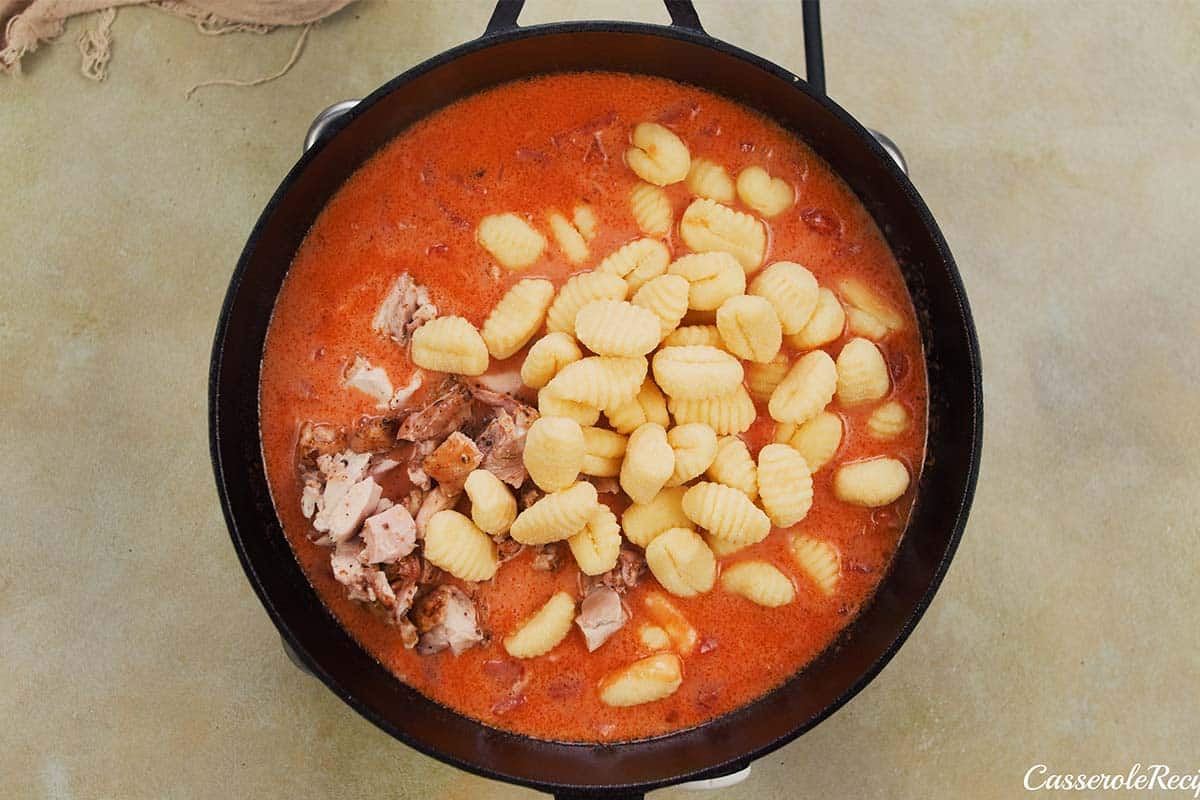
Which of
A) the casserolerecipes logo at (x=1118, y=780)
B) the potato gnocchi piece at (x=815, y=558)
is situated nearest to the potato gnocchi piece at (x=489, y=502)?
the potato gnocchi piece at (x=815, y=558)

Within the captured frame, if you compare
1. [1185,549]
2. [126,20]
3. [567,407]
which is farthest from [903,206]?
[126,20]

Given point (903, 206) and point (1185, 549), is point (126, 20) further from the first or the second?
point (1185, 549)

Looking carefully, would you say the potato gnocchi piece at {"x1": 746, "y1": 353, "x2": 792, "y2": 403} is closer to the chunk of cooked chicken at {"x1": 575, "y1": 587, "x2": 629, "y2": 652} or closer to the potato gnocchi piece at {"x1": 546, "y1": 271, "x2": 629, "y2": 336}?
the potato gnocchi piece at {"x1": 546, "y1": 271, "x2": 629, "y2": 336}

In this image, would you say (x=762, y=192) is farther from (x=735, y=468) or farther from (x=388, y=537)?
(x=388, y=537)

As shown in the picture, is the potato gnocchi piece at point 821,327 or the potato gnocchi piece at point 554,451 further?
the potato gnocchi piece at point 821,327

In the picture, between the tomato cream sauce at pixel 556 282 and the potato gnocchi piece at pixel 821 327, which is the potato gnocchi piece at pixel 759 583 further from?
the potato gnocchi piece at pixel 821 327

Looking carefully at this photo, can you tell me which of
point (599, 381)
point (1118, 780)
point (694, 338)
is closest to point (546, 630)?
point (599, 381)
